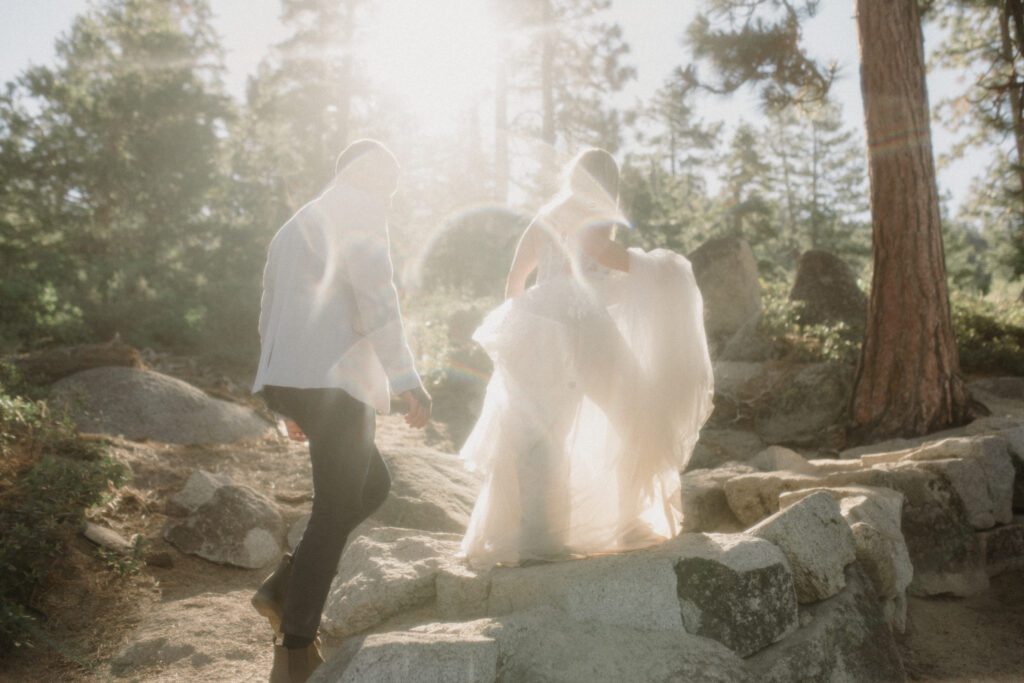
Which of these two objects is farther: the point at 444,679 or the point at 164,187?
the point at 164,187

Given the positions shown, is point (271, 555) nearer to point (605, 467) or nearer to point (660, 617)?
point (605, 467)

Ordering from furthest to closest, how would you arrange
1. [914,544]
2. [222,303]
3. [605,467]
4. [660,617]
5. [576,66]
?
[576,66], [222,303], [914,544], [605,467], [660,617]

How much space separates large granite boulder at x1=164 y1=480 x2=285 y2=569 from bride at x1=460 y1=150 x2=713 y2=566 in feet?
6.65

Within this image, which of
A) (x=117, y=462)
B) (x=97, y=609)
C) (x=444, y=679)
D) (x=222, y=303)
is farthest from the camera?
(x=222, y=303)

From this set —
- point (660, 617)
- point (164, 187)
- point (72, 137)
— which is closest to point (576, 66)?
point (164, 187)

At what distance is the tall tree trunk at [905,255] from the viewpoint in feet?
21.9

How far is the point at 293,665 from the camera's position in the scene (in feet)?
8.84

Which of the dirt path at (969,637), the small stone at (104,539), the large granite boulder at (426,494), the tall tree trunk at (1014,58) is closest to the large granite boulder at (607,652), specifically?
the dirt path at (969,637)

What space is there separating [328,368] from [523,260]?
1.40m

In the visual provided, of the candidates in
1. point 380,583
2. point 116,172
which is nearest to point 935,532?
point 380,583

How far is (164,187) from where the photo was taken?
17.0m

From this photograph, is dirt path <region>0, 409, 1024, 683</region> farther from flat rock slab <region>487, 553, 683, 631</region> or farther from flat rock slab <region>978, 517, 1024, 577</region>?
flat rock slab <region>487, 553, 683, 631</region>

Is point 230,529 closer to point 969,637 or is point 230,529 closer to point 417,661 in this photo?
point 417,661

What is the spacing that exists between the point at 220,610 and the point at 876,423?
567 centimetres
